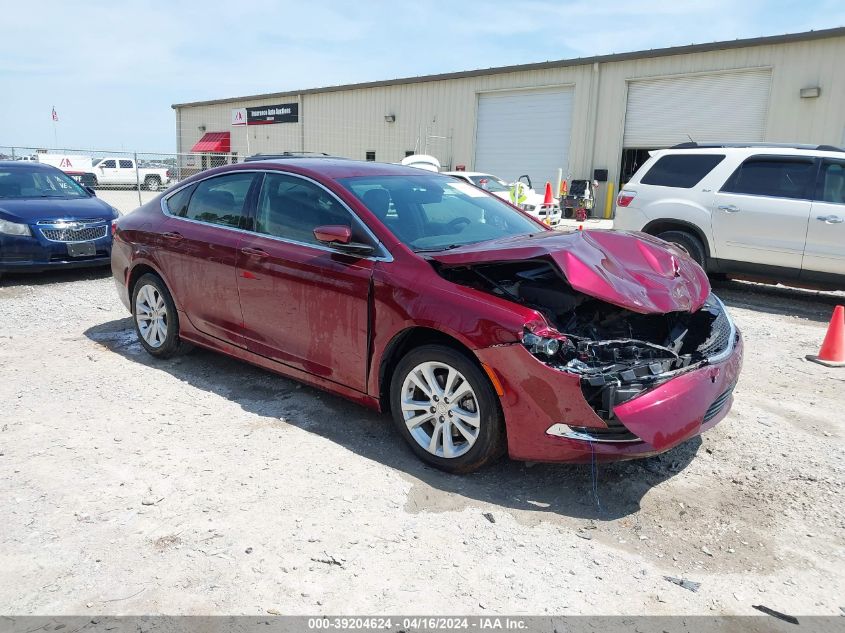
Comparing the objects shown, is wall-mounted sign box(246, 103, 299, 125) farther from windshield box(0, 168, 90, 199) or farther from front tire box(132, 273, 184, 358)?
front tire box(132, 273, 184, 358)

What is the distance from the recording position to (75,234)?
852 cm

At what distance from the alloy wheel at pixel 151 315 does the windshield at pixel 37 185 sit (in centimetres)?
478

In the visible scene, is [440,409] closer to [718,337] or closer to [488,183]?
[718,337]

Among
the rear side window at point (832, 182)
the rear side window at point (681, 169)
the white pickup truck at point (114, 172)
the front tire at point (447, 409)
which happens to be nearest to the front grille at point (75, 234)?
the front tire at point (447, 409)

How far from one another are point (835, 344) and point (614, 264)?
11.0 feet

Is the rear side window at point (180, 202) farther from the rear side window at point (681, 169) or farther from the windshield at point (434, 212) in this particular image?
the rear side window at point (681, 169)

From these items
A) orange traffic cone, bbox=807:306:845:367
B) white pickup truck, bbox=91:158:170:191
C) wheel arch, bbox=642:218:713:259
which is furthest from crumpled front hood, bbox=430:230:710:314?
white pickup truck, bbox=91:158:170:191

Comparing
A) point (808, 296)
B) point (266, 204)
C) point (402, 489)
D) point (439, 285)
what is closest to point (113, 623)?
point (402, 489)

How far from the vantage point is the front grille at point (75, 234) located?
27.3 ft

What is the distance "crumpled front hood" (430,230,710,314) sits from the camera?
3248 mm

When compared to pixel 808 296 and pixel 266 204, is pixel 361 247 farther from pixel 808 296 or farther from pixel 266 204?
pixel 808 296

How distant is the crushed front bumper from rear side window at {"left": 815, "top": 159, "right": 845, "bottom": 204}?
5.62 m

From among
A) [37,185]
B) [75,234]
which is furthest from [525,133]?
[75,234]

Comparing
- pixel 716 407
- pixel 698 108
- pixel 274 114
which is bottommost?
pixel 716 407
